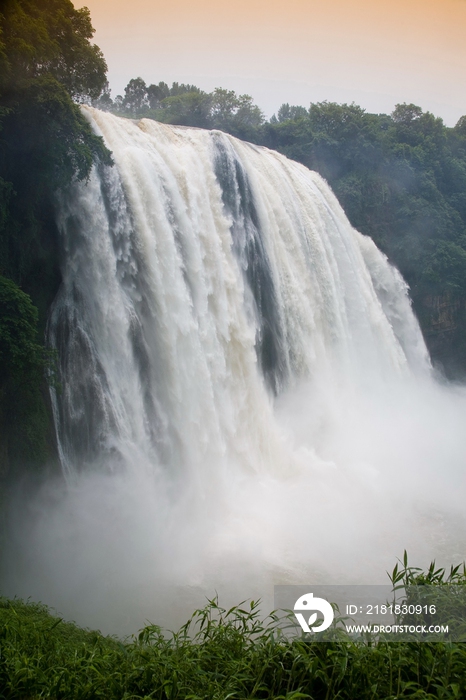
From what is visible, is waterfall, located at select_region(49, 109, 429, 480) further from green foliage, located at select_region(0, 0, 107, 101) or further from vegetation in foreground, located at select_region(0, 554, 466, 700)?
vegetation in foreground, located at select_region(0, 554, 466, 700)

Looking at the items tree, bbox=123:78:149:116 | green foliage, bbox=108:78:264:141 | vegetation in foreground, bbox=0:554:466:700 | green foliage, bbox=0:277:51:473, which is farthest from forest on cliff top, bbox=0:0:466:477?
tree, bbox=123:78:149:116

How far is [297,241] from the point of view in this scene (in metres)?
16.4

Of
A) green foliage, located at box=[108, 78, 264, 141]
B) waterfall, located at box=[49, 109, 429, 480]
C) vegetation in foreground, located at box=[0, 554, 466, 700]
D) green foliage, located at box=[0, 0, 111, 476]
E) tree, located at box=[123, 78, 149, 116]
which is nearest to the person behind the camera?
vegetation in foreground, located at box=[0, 554, 466, 700]

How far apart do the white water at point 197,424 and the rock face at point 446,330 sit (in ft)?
36.0

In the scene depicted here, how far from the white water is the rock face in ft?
36.0

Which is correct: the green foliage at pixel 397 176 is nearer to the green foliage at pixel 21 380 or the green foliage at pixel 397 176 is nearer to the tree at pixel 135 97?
the tree at pixel 135 97

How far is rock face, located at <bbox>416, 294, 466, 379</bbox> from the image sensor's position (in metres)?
26.0

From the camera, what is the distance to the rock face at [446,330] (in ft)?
85.4

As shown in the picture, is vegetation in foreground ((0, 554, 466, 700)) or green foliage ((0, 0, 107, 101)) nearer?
vegetation in foreground ((0, 554, 466, 700))

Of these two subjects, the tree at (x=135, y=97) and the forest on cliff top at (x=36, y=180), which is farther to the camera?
the tree at (x=135, y=97)

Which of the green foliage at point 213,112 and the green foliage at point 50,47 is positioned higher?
the green foliage at point 213,112

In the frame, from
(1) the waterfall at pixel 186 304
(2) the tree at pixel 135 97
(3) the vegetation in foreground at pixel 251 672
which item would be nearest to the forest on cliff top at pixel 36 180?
(1) the waterfall at pixel 186 304

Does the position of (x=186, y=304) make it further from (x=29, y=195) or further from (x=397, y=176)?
(x=397, y=176)

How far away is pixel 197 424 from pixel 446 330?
61.0 feet
